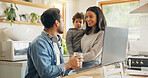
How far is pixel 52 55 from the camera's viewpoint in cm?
197

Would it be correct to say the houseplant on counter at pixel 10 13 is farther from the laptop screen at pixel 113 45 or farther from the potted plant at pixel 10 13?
the laptop screen at pixel 113 45

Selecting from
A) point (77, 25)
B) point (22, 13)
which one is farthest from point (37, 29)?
point (77, 25)

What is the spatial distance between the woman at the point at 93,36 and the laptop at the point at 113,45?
52cm

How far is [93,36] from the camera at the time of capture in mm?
2402

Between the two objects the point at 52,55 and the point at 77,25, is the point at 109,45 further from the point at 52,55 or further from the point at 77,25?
the point at 77,25

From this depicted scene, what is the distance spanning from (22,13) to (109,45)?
2663mm

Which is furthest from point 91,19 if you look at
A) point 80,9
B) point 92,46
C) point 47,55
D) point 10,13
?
point 80,9

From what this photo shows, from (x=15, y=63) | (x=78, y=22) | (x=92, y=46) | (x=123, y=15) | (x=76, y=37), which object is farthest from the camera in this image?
(x=123, y=15)

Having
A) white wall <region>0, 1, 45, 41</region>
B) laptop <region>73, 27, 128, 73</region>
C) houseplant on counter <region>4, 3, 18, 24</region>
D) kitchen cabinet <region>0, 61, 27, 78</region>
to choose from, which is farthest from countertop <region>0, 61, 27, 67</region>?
laptop <region>73, 27, 128, 73</region>

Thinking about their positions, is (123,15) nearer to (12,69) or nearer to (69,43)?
(69,43)

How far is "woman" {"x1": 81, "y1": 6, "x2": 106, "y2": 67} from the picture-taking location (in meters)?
2.31

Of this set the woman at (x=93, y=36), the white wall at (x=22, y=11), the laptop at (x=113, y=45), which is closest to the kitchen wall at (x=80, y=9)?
the white wall at (x=22, y=11)

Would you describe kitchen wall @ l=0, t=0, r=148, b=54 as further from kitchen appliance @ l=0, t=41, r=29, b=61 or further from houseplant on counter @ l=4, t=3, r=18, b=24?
kitchen appliance @ l=0, t=41, r=29, b=61

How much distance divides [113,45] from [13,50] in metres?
2.00
